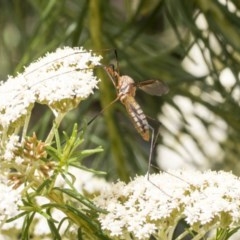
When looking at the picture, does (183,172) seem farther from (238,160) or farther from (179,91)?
(238,160)

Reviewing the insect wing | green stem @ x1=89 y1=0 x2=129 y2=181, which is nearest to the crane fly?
the insect wing

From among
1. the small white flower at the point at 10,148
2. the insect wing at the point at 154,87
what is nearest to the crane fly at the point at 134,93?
the insect wing at the point at 154,87

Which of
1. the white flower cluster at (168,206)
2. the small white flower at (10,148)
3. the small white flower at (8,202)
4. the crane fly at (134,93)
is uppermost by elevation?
the crane fly at (134,93)

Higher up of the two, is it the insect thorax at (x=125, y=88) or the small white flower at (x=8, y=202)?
the insect thorax at (x=125, y=88)

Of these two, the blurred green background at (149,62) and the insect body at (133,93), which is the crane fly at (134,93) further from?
the blurred green background at (149,62)

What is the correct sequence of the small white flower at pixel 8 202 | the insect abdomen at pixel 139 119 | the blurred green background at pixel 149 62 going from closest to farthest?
1. the small white flower at pixel 8 202
2. the insect abdomen at pixel 139 119
3. the blurred green background at pixel 149 62

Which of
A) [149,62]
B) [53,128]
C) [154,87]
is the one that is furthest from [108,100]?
[53,128]

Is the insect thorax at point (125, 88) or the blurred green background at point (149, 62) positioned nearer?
the insect thorax at point (125, 88)

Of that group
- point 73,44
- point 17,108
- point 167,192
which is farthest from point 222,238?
point 73,44
